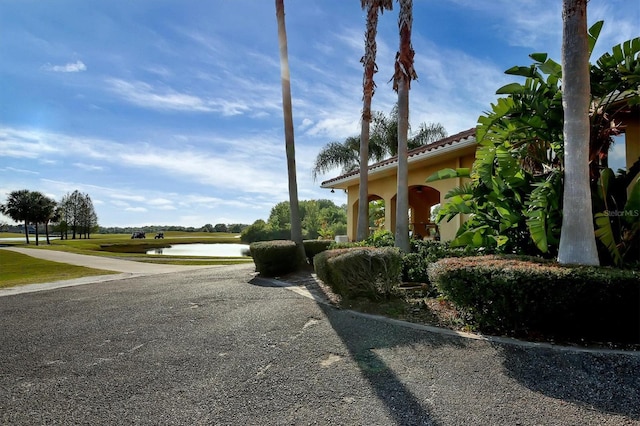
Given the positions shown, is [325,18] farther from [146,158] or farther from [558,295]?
[146,158]

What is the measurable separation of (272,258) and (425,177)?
650 cm

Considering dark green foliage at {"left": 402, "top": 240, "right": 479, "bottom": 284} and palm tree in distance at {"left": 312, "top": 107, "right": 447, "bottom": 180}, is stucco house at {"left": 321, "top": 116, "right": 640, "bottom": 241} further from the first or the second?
palm tree in distance at {"left": 312, "top": 107, "right": 447, "bottom": 180}

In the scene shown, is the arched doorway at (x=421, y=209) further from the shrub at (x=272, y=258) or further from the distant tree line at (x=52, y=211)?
the distant tree line at (x=52, y=211)

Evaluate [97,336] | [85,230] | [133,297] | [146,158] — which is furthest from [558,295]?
[85,230]

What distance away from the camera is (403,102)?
9414mm

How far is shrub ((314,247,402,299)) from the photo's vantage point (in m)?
6.45

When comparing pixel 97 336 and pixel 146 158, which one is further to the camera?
pixel 146 158

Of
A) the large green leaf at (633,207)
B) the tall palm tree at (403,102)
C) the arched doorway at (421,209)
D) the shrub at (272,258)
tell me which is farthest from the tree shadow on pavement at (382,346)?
the arched doorway at (421,209)

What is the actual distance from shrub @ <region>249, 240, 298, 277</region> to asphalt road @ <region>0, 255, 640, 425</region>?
538cm

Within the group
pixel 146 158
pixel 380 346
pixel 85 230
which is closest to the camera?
pixel 380 346

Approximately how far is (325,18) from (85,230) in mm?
69687

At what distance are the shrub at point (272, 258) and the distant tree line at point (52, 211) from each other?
172ft

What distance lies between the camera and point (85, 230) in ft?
212

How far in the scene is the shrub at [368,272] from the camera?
6.45 m
